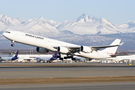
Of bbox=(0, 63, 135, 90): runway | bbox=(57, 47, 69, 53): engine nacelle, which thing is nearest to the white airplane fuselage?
bbox=(57, 47, 69, 53): engine nacelle

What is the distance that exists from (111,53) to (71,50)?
30870mm

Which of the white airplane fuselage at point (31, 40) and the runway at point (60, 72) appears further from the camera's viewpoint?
the white airplane fuselage at point (31, 40)

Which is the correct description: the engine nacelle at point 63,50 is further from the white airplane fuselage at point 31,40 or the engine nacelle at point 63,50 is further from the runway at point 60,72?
the runway at point 60,72

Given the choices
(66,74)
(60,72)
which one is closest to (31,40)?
(60,72)

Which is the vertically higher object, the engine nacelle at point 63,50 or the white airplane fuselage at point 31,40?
the white airplane fuselage at point 31,40

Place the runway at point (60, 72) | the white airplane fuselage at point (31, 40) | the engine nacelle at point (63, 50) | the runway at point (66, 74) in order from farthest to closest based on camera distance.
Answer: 1. the engine nacelle at point (63, 50)
2. the white airplane fuselage at point (31, 40)
3. the runway at point (60, 72)
4. the runway at point (66, 74)

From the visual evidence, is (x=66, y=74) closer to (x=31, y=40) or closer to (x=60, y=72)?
(x=60, y=72)

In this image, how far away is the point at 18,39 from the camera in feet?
206

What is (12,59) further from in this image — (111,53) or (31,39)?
(31,39)

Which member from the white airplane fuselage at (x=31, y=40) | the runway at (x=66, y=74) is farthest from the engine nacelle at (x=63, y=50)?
the runway at (x=66, y=74)

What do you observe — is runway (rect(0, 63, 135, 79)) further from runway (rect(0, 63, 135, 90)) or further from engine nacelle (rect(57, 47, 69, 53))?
engine nacelle (rect(57, 47, 69, 53))

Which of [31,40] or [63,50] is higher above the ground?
[31,40]

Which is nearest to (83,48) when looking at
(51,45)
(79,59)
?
(51,45)

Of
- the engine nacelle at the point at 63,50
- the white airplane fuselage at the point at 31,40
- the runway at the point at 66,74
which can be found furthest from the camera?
the engine nacelle at the point at 63,50
